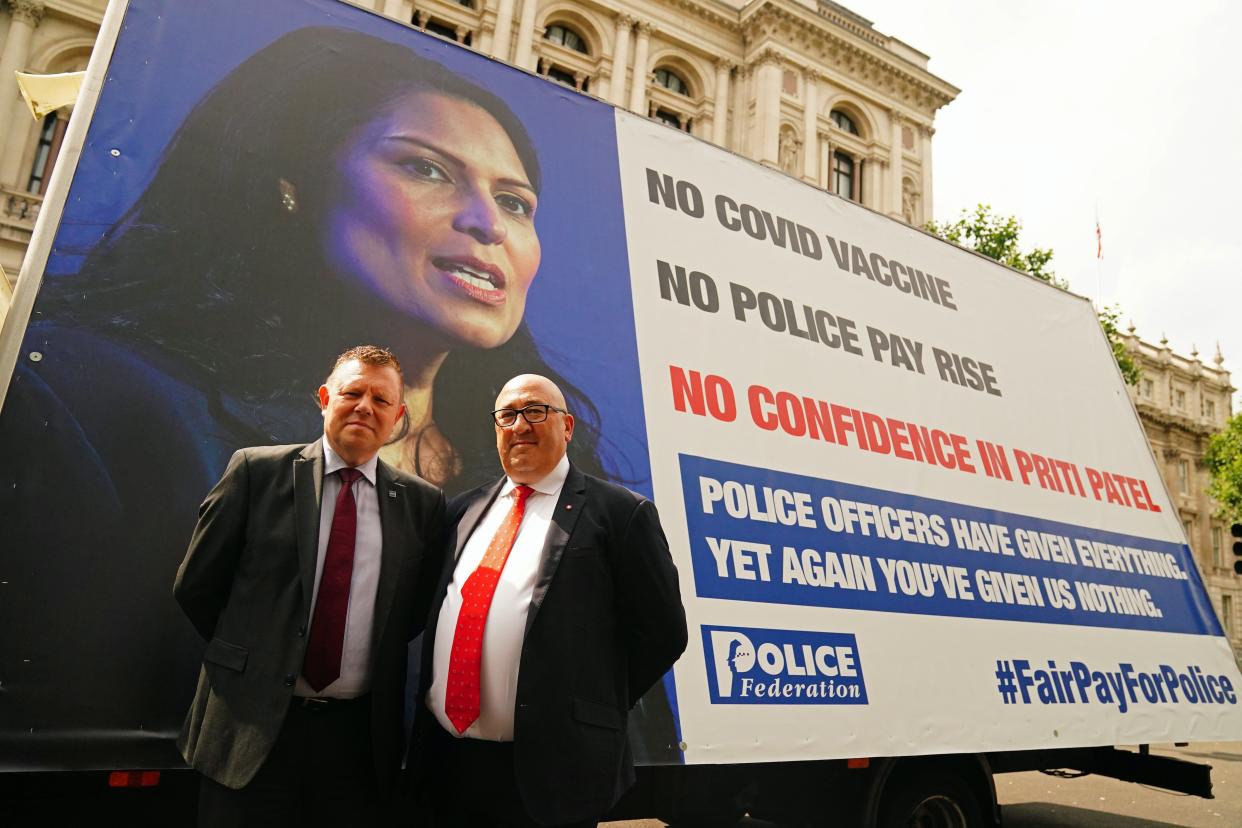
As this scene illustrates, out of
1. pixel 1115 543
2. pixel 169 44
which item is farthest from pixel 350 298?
pixel 1115 543

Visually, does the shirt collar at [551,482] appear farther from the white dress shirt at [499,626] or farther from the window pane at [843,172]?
the window pane at [843,172]

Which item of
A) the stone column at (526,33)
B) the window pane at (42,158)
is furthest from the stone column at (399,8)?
the window pane at (42,158)

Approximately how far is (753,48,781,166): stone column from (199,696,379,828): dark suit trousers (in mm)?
28234

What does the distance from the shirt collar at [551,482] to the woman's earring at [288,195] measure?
1.33 meters

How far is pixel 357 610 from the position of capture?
2334 mm

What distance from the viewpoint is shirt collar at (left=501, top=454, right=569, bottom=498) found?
253 cm

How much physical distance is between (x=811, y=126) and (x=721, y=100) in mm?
3406

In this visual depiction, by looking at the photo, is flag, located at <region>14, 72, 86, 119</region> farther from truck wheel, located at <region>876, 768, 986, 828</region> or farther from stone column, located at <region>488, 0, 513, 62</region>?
stone column, located at <region>488, 0, 513, 62</region>

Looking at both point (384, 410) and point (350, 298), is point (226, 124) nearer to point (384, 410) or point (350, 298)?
point (350, 298)

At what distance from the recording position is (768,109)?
95.0 ft

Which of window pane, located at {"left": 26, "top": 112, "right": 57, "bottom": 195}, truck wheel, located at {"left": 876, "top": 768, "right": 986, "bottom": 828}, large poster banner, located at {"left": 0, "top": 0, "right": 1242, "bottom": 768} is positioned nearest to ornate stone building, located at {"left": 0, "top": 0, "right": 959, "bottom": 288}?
window pane, located at {"left": 26, "top": 112, "right": 57, "bottom": 195}

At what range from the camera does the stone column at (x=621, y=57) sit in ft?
89.7

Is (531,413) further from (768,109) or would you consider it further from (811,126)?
(811,126)

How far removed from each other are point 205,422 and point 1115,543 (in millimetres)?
5288
